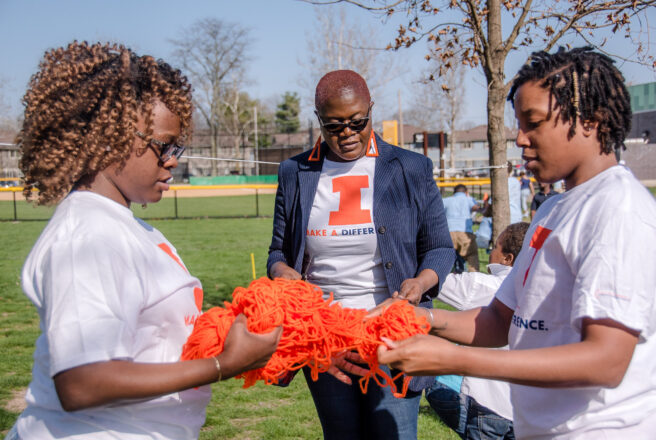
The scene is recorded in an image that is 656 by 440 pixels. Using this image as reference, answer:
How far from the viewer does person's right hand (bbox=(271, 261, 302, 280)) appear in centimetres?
284

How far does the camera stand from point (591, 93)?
1.81m

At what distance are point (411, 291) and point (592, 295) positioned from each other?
1.18 metres

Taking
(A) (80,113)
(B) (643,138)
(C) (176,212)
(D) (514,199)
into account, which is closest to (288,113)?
(B) (643,138)

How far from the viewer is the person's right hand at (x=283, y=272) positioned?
2840 mm

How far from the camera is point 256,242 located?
53.0 feet

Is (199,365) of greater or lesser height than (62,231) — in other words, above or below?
below

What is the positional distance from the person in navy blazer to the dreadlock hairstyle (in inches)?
46.8

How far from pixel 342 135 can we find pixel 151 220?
20.4 m

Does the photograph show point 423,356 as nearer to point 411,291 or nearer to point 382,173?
point 411,291

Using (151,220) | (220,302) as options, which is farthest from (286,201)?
(151,220)

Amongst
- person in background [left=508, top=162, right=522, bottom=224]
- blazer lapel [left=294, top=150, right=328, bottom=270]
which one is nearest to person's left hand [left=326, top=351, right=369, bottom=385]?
blazer lapel [left=294, top=150, right=328, bottom=270]

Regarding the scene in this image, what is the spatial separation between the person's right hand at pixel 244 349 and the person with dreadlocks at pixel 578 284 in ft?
1.22

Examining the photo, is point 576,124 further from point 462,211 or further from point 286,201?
point 462,211

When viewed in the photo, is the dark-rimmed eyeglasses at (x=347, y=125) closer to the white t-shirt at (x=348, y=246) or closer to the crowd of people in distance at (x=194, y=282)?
the white t-shirt at (x=348, y=246)
